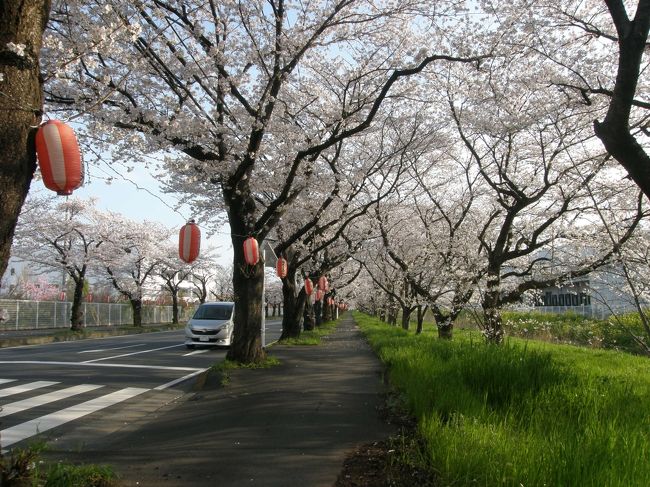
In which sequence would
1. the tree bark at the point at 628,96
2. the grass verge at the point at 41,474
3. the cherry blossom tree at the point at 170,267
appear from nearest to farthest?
the grass verge at the point at 41,474
the tree bark at the point at 628,96
the cherry blossom tree at the point at 170,267

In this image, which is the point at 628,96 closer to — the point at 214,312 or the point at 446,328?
the point at 446,328

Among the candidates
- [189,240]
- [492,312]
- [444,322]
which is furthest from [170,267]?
[492,312]

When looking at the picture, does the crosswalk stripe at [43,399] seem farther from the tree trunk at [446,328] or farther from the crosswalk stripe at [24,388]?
the tree trunk at [446,328]

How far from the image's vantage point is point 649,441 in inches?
130

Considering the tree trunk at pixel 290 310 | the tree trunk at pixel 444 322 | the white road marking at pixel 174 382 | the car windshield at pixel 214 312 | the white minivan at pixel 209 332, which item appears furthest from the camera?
the tree trunk at pixel 290 310

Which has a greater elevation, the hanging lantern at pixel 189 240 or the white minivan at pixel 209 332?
the hanging lantern at pixel 189 240

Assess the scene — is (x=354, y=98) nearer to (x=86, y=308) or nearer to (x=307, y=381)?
(x=307, y=381)

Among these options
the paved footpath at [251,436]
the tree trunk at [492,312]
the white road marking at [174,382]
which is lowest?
the white road marking at [174,382]

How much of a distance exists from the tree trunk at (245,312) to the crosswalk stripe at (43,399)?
9.42 feet

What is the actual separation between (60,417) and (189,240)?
4.04 meters

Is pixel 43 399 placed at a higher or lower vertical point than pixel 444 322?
lower

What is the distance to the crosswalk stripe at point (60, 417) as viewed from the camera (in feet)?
19.5

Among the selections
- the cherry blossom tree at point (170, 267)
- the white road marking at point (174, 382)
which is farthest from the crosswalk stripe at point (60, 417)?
the cherry blossom tree at point (170, 267)

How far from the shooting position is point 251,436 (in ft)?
17.7
